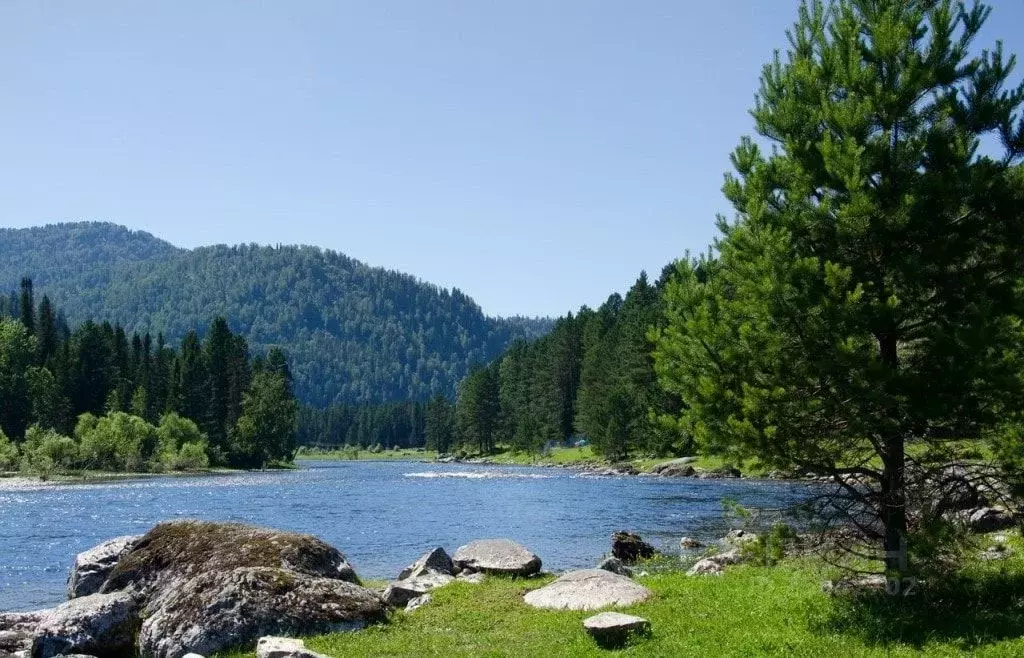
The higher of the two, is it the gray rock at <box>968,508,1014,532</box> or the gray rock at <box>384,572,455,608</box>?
the gray rock at <box>968,508,1014,532</box>

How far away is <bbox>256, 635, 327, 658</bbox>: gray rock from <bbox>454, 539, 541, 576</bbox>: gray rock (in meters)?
9.89

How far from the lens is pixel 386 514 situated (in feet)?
165

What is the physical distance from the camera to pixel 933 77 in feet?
48.8

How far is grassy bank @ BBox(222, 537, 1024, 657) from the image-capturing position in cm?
1276

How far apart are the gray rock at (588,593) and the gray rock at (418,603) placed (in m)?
2.29

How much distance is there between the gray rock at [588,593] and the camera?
17.2m

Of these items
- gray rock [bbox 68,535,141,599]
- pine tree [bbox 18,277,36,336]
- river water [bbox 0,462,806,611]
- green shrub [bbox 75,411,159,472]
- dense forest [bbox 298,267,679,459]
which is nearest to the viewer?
gray rock [bbox 68,535,141,599]

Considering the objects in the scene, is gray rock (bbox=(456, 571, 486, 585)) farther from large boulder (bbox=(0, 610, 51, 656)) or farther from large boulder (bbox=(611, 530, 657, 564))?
large boulder (bbox=(0, 610, 51, 656))

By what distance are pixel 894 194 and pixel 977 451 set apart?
483 cm

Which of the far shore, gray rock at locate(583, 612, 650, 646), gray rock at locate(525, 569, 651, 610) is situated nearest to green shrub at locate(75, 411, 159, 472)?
the far shore

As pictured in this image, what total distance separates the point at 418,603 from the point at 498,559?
4902 mm

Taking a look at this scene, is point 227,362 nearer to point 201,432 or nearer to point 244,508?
point 201,432

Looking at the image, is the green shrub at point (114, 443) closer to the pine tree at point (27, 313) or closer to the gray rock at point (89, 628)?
the pine tree at point (27, 313)

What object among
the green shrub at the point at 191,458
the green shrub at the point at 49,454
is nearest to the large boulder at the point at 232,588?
the green shrub at the point at 49,454
